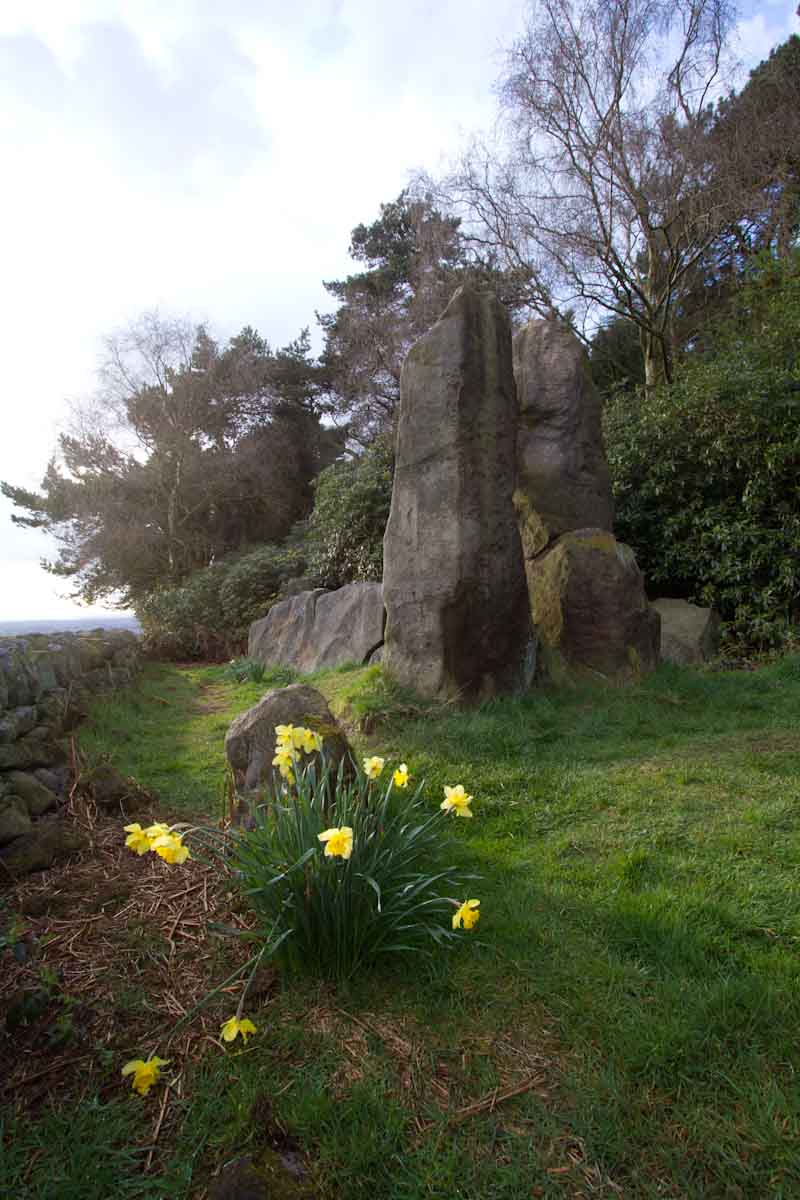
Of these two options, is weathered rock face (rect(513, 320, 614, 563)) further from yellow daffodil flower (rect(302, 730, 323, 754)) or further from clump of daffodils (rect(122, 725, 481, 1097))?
clump of daffodils (rect(122, 725, 481, 1097))

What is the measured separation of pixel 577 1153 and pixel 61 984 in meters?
1.56

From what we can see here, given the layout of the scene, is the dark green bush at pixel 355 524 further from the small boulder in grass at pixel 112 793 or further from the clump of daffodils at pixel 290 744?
the clump of daffodils at pixel 290 744

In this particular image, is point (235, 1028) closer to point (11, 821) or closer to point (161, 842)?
point (161, 842)

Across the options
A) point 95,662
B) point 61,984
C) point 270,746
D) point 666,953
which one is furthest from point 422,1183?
point 95,662

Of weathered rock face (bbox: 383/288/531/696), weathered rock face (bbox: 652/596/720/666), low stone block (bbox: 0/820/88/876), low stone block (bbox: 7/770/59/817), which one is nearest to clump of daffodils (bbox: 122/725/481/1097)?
low stone block (bbox: 0/820/88/876)

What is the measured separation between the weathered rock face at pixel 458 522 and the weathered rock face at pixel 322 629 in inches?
83.7

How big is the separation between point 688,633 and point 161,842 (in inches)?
273

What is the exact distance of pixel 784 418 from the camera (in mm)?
7895

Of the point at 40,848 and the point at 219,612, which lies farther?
the point at 219,612

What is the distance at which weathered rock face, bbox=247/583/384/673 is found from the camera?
796cm

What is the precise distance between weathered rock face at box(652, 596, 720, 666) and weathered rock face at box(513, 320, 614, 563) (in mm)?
1577

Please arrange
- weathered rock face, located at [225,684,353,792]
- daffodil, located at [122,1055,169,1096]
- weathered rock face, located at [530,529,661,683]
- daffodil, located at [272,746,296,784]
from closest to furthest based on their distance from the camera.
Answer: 1. daffodil, located at [122,1055,169,1096]
2. daffodil, located at [272,746,296,784]
3. weathered rock face, located at [225,684,353,792]
4. weathered rock face, located at [530,529,661,683]

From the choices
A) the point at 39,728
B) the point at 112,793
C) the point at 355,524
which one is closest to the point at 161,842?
the point at 112,793

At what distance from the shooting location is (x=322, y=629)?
28.8 feet
